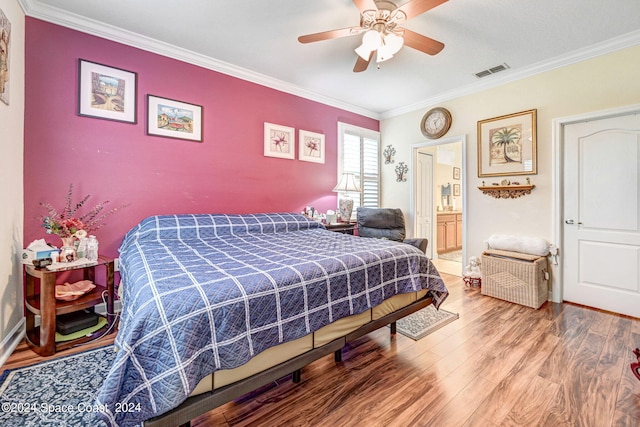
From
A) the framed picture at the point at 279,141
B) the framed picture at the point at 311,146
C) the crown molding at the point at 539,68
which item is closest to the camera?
the crown molding at the point at 539,68

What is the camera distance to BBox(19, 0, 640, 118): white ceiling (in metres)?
2.30

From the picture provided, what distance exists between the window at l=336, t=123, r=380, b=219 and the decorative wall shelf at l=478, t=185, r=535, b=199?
1.79 m

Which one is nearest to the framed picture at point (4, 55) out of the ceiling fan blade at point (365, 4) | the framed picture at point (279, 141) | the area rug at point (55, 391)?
the area rug at point (55, 391)

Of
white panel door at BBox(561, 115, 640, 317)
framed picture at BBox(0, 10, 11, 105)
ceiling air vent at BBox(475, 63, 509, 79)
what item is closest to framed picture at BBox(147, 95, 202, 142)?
framed picture at BBox(0, 10, 11, 105)

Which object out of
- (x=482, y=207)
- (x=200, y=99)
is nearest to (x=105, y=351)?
(x=200, y=99)

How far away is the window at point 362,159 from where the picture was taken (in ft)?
15.1

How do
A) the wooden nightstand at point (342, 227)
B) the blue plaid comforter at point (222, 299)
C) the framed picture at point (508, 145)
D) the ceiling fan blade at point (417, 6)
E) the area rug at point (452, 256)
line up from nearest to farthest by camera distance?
the blue plaid comforter at point (222, 299)
the ceiling fan blade at point (417, 6)
the framed picture at point (508, 145)
the wooden nightstand at point (342, 227)
the area rug at point (452, 256)

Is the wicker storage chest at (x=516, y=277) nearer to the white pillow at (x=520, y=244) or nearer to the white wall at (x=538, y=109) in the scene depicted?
the white pillow at (x=520, y=244)

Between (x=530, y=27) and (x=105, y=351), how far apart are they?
4.49 meters

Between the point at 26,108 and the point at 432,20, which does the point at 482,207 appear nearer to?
the point at 432,20

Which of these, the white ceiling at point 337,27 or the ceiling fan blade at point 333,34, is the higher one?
the white ceiling at point 337,27

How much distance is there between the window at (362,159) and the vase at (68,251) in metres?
3.39

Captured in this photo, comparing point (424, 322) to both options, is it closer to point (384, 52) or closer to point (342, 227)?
point (342, 227)

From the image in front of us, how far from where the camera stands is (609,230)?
287 centimetres
